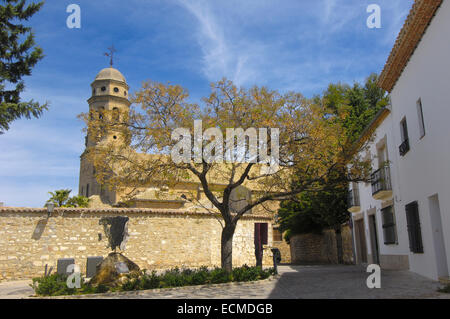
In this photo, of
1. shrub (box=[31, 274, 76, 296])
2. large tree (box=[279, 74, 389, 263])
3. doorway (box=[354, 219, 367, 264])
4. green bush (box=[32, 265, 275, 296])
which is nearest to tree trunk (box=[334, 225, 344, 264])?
large tree (box=[279, 74, 389, 263])

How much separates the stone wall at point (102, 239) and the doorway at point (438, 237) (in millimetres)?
12076

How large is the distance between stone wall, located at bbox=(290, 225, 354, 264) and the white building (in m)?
7.78

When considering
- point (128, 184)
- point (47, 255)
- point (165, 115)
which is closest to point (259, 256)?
point (128, 184)

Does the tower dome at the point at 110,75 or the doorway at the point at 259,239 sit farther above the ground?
the tower dome at the point at 110,75

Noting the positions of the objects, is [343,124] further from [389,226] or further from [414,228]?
[414,228]

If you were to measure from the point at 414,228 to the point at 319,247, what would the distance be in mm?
17087

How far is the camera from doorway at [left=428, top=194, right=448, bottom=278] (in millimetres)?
9758

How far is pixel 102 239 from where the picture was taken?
17.6 metres

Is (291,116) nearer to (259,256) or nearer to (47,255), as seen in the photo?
(259,256)

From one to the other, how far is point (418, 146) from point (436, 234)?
251 cm

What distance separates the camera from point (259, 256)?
55.6 feet

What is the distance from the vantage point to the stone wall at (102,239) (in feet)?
52.6

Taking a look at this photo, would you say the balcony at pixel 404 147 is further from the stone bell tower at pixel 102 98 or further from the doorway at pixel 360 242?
the stone bell tower at pixel 102 98

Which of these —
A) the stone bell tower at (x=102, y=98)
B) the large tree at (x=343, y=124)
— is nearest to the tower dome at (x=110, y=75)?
the stone bell tower at (x=102, y=98)
